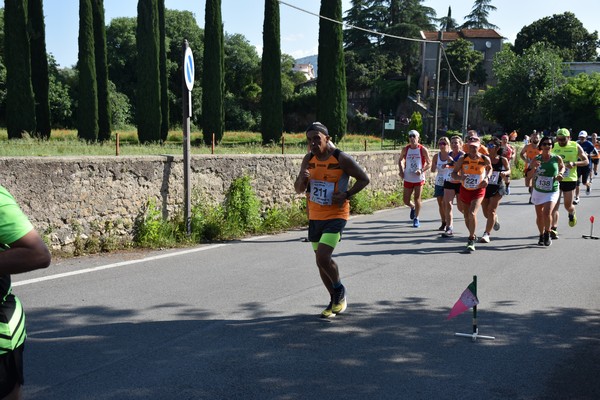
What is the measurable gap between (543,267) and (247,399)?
6242 mm

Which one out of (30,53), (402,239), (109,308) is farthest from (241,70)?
(109,308)

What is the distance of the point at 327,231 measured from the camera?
21.7ft

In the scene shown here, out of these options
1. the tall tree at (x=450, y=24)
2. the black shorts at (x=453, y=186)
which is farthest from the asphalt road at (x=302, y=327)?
the tall tree at (x=450, y=24)

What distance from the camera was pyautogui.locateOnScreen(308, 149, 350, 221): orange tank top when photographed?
666 centimetres

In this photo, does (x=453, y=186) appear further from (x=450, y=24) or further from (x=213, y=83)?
(x=450, y=24)

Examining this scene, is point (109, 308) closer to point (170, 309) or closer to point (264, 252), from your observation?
point (170, 309)

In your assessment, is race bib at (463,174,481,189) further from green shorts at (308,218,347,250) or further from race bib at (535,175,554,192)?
green shorts at (308,218,347,250)

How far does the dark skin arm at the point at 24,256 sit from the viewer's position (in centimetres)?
265

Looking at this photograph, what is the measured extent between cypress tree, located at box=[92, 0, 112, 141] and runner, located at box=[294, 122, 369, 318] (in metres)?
36.8

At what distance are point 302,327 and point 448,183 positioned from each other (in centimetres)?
707

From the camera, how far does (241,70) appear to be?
2702 inches

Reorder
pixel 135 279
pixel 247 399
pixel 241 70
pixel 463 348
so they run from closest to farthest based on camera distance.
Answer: pixel 247 399 < pixel 463 348 < pixel 135 279 < pixel 241 70

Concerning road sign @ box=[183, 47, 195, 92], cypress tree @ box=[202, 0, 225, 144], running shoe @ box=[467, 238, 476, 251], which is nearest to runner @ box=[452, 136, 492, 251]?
running shoe @ box=[467, 238, 476, 251]

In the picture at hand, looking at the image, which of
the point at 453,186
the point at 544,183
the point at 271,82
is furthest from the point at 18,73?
the point at 544,183
